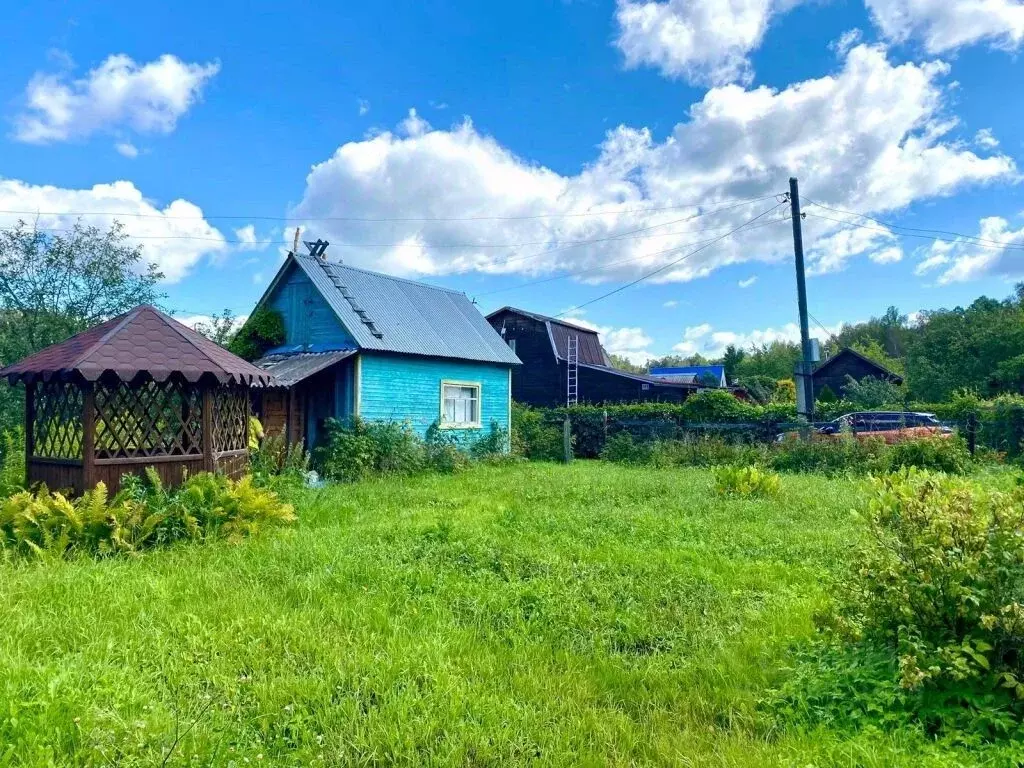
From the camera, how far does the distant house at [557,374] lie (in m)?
26.4

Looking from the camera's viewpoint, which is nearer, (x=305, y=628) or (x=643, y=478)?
(x=305, y=628)

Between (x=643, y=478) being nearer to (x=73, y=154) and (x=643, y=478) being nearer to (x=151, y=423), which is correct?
(x=151, y=423)

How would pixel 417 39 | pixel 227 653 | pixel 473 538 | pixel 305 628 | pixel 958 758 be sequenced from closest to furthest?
pixel 958 758 → pixel 227 653 → pixel 305 628 → pixel 473 538 → pixel 417 39

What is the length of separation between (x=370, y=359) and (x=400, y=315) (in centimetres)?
233

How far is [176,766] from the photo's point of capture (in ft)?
8.36

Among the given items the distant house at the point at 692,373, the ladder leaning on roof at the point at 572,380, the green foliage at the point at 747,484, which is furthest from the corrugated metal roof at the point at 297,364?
the distant house at the point at 692,373

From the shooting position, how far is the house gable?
13508 millimetres

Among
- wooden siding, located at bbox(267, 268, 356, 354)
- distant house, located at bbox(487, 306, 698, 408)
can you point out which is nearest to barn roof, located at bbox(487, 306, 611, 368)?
distant house, located at bbox(487, 306, 698, 408)

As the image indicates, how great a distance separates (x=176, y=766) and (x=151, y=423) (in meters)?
5.87

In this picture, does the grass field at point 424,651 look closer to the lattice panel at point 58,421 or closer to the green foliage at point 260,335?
the lattice panel at point 58,421

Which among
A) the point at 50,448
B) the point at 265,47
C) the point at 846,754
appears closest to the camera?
the point at 846,754

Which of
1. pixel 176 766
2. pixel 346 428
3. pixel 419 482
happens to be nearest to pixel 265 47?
pixel 346 428

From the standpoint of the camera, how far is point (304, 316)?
14.1 m

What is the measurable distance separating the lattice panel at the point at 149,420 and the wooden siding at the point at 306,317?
5.53 m
